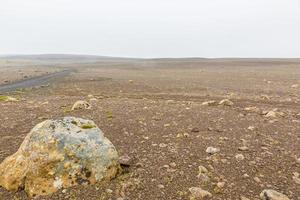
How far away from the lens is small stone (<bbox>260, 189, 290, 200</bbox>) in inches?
229

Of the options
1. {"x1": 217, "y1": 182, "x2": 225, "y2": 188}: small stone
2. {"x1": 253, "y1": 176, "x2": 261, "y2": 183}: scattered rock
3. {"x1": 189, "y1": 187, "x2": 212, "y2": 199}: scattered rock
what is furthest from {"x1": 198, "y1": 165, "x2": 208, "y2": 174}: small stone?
{"x1": 253, "y1": 176, "x2": 261, "y2": 183}: scattered rock

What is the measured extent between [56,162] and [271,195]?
13.7ft

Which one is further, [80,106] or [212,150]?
[80,106]

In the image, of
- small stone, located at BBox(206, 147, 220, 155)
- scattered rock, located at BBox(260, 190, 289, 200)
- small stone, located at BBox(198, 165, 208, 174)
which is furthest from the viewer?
small stone, located at BBox(206, 147, 220, 155)

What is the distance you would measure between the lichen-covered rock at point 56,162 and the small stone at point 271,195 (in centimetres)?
295

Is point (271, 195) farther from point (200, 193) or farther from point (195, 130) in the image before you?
point (195, 130)

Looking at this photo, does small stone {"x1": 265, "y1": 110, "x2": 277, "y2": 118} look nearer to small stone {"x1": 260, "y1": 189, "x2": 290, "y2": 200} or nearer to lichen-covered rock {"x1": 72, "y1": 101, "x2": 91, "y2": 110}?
small stone {"x1": 260, "y1": 189, "x2": 290, "y2": 200}

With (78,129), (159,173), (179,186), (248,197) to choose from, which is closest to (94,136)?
(78,129)

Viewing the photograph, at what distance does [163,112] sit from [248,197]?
18.8 ft

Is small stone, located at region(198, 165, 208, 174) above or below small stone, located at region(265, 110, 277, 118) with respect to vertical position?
below

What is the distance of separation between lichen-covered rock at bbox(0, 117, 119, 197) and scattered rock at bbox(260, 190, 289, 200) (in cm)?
294

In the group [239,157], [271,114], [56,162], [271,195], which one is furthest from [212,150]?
[271,114]

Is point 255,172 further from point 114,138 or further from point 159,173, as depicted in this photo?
point 114,138

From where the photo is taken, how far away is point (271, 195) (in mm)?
5859
